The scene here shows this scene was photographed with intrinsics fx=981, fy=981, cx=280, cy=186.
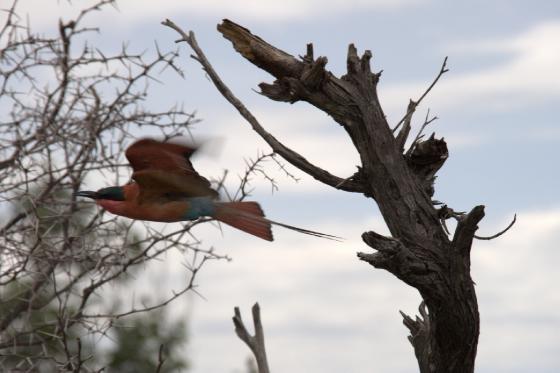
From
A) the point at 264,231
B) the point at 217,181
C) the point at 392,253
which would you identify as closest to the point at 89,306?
the point at 217,181

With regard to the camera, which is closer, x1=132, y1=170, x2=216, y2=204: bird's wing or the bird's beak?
x1=132, y1=170, x2=216, y2=204: bird's wing

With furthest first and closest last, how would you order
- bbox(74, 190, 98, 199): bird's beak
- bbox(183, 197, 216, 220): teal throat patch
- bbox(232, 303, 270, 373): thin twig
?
bbox(232, 303, 270, 373): thin twig → bbox(74, 190, 98, 199): bird's beak → bbox(183, 197, 216, 220): teal throat patch

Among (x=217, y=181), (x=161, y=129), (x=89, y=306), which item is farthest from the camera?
(x=89, y=306)

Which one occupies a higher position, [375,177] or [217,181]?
[217,181]

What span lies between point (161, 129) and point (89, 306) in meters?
2.53

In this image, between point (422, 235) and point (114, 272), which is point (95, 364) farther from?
point (422, 235)

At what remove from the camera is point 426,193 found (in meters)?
5.27

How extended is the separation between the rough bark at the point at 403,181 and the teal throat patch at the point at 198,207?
2.26 ft

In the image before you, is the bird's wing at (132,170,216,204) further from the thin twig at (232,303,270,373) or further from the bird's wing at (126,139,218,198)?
the thin twig at (232,303,270,373)

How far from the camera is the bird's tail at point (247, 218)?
5.21 m

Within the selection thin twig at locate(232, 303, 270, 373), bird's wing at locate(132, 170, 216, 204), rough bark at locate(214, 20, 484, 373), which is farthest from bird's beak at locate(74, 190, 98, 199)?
thin twig at locate(232, 303, 270, 373)

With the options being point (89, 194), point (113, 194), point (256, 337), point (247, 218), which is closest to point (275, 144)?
point (247, 218)

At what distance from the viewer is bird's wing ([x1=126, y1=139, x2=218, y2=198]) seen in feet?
16.4

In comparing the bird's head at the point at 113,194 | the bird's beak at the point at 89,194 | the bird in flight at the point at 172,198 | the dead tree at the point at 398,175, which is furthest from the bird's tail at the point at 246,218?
the bird's beak at the point at 89,194
